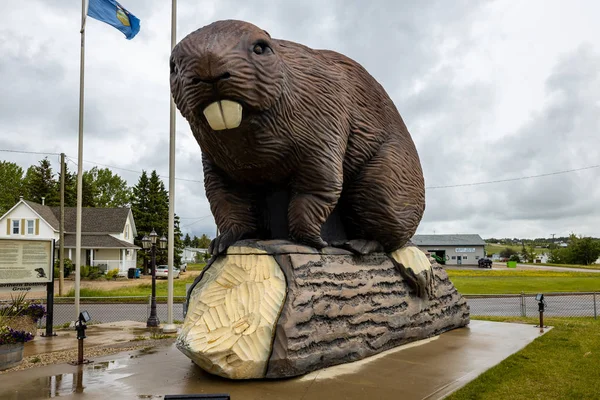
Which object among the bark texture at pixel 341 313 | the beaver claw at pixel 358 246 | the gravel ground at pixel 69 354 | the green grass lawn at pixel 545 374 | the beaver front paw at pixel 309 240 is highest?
the beaver front paw at pixel 309 240

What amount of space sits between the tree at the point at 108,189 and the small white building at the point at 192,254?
2210cm

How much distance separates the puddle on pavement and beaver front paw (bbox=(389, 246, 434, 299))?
344 centimetres

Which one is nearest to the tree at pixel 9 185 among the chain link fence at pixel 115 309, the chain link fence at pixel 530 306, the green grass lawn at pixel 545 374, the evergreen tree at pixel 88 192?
the evergreen tree at pixel 88 192

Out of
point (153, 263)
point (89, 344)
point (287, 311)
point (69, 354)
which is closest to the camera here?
point (287, 311)

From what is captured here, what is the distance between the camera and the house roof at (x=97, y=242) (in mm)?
30953

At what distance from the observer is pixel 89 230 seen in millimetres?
33562

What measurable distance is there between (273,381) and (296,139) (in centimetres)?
232

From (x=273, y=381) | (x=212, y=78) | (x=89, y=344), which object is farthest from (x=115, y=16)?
(x=273, y=381)

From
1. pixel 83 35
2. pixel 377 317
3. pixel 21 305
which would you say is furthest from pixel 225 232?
pixel 83 35

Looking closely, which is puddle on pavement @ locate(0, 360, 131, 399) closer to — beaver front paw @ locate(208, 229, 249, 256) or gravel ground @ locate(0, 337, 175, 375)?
gravel ground @ locate(0, 337, 175, 375)

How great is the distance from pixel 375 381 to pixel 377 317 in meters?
1.16

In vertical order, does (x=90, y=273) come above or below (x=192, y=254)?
above

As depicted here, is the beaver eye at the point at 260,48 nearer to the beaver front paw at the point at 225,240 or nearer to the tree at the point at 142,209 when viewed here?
the beaver front paw at the point at 225,240

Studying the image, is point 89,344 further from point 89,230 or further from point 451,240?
point 451,240
